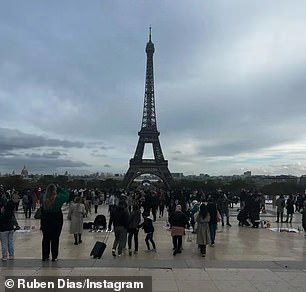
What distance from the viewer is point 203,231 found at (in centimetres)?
1299

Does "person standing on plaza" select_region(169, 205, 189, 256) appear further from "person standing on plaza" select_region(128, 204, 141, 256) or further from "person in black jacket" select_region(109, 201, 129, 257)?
"person in black jacket" select_region(109, 201, 129, 257)

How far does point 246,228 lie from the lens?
21.1 metres

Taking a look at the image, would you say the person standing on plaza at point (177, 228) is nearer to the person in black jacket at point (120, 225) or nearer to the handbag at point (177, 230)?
the handbag at point (177, 230)

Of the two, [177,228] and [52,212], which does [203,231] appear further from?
[52,212]

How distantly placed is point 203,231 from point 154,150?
85.4 m

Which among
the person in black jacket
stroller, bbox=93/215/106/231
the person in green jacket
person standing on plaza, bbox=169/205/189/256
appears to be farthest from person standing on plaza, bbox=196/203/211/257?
stroller, bbox=93/215/106/231

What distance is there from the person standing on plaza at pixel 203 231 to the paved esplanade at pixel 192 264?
0.33 metres

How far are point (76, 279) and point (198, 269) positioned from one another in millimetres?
2859

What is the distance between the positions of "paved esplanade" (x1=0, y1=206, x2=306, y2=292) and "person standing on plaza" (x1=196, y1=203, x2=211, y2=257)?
0.33 m

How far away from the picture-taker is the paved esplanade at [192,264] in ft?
29.6

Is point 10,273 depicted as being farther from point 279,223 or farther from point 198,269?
point 279,223

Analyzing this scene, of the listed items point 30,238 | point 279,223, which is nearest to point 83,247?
point 30,238

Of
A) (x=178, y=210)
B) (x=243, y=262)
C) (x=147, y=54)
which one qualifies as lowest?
(x=243, y=262)

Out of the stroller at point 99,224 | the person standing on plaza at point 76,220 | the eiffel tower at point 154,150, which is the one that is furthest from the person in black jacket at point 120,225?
the eiffel tower at point 154,150
